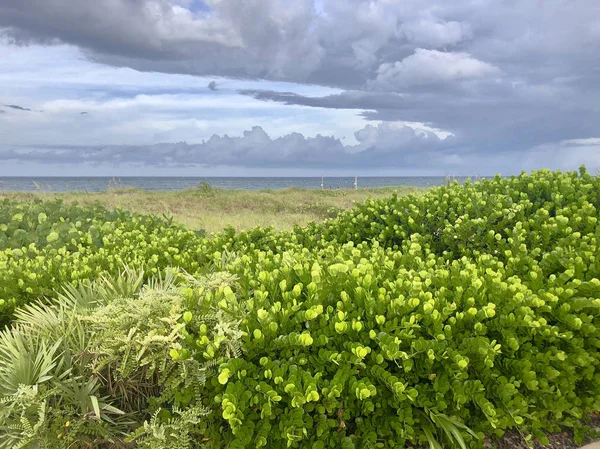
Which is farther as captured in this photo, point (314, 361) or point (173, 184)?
point (173, 184)

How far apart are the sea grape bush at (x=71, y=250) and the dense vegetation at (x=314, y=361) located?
103 centimetres

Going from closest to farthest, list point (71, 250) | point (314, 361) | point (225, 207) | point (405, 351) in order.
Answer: point (314, 361) → point (405, 351) → point (71, 250) → point (225, 207)

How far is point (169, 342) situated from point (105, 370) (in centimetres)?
65

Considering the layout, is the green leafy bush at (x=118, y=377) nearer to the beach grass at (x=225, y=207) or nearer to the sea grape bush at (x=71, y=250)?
the sea grape bush at (x=71, y=250)

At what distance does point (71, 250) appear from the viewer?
691cm

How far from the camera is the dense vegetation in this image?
3.09 m

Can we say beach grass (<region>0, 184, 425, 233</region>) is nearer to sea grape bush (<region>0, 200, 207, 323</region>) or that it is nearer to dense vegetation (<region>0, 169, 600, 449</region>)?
sea grape bush (<region>0, 200, 207, 323</region>)

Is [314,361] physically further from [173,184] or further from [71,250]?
[173,184]

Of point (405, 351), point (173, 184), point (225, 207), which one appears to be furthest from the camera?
point (173, 184)

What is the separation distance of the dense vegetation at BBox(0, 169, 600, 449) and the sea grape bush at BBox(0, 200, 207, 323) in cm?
103

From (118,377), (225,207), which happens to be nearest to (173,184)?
(225,207)

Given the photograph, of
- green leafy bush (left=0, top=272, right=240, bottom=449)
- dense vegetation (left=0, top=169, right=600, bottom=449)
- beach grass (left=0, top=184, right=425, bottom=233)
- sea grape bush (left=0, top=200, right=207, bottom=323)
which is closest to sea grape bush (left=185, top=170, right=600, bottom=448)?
dense vegetation (left=0, top=169, right=600, bottom=449)

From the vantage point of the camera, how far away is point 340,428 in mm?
3213

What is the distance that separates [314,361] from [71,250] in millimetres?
4908
